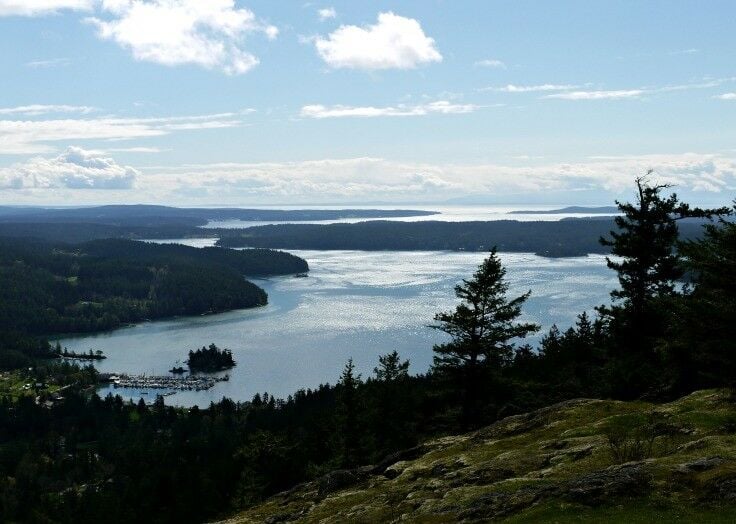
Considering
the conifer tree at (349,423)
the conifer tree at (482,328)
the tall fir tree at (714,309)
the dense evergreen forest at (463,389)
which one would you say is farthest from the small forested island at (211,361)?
the tall fir tree at (714,309)

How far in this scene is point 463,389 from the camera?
43719mm

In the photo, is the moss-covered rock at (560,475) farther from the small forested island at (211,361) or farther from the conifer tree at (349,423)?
the small forested island at (211,361)

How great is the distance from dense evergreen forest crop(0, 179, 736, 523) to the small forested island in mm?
56510

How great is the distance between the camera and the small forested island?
622 ft

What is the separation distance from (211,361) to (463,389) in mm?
157129

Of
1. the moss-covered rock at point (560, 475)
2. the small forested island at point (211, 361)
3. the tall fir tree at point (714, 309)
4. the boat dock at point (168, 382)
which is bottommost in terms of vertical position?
the boat dock at point (168, 382)

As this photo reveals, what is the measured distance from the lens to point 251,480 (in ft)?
214

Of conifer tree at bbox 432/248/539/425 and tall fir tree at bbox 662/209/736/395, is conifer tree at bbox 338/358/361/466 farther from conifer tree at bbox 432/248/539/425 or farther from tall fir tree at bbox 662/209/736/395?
tall fir tree at bbox 662/209/736/395

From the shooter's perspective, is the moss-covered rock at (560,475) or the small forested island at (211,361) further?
the small forested island at (211,361)

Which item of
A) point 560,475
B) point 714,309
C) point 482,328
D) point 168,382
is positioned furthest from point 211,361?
point 560,475

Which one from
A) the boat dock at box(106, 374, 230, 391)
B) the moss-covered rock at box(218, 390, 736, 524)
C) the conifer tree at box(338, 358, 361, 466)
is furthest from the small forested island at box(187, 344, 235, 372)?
the moss-covered rock at box(218, 390, 736, 524)

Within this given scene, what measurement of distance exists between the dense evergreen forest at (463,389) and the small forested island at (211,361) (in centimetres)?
5651

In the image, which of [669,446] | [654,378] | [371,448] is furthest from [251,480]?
[669,446]

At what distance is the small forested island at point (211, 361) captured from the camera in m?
190
